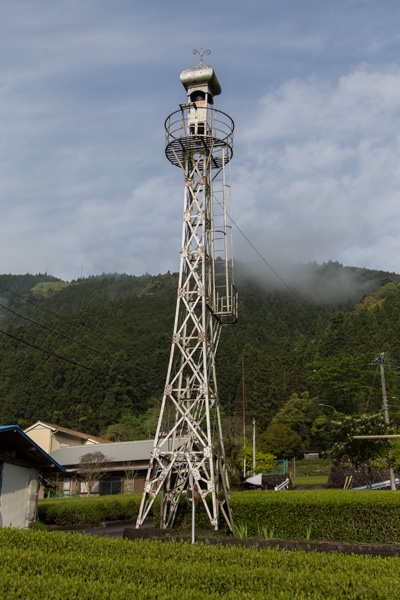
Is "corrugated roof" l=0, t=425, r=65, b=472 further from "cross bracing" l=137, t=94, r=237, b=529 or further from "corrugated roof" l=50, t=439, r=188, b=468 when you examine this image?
"corrugated roof" l=50, t=439, r=188, b=468

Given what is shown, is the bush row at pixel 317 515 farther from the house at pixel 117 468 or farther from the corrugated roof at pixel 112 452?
the corrugated roof at pixel 112 452

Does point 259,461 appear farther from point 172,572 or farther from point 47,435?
point 172,572

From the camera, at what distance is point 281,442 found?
5541 cm

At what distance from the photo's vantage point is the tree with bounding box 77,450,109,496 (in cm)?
3633

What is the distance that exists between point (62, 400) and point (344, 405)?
36605mm

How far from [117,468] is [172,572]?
109 ft

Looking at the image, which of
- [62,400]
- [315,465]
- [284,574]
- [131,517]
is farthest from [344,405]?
[284,574]

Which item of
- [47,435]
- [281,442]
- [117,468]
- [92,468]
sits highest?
[47,435]

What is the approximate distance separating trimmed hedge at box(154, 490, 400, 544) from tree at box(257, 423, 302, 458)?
39493 millimetres

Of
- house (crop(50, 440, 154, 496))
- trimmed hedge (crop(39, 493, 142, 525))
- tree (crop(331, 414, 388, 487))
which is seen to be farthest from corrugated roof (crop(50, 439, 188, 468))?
trimmed hedge (crop(39, 493, 142, 525))

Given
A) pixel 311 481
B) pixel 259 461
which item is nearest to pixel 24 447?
pixel 259 461

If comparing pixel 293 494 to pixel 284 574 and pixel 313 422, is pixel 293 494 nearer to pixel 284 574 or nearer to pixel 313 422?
pixel 284 574

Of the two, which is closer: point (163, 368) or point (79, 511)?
point (79, 511)

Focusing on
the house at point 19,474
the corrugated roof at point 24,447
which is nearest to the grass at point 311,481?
the corrugated roof at point 24,447
